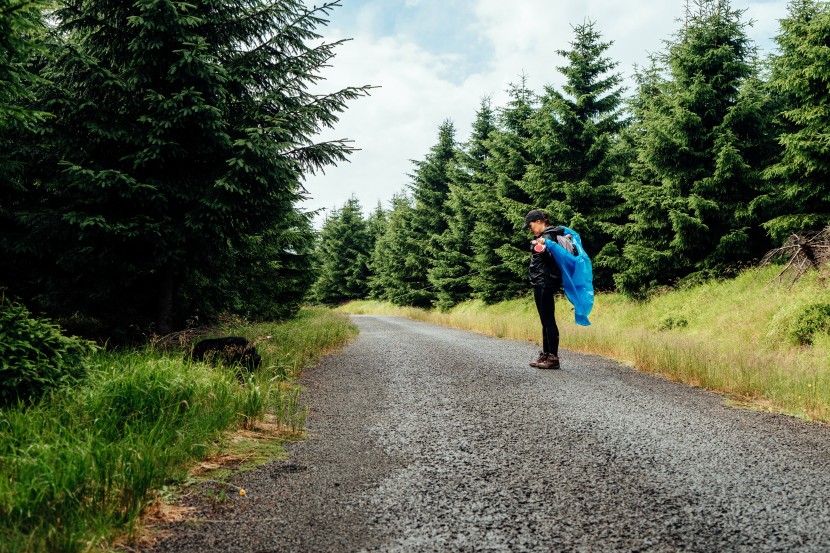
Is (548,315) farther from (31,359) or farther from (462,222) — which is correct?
(462,222)

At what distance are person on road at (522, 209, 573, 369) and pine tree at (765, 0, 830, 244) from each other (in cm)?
757

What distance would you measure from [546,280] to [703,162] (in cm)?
956

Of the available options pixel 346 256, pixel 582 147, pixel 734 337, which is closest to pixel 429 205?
pixel 582 147

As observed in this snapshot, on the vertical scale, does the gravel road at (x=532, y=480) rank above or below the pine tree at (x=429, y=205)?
below

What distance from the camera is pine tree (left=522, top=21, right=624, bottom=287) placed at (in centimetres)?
1827

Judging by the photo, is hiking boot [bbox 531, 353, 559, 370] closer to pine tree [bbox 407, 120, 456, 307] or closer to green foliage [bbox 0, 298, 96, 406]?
green foliage [bbox 0, 298, 96, 406]

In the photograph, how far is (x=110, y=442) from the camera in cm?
339

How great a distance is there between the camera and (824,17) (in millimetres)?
11227

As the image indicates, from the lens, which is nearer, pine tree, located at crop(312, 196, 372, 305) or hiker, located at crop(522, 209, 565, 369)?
hiker, located at crop(522, 209, 565, 369)

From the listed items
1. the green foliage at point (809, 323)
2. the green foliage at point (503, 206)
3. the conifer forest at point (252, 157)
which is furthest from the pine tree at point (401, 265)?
the green foliage at point (809, 323)

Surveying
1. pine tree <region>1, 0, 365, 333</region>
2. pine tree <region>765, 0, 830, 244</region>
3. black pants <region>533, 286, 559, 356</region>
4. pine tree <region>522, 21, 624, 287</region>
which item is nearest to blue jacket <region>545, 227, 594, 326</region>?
black pants <region>533, 286, 559, 356</region>

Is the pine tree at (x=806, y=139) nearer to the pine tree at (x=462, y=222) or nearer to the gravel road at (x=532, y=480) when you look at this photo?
the gravel road at (x=532, y=480)

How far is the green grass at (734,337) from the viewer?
17.8 ft

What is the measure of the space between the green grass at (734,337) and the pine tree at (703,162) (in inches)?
41.9
